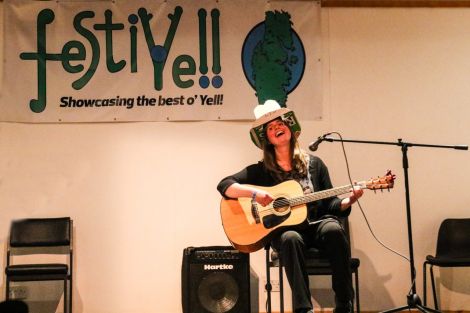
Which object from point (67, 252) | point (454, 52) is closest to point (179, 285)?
point (67, 252)

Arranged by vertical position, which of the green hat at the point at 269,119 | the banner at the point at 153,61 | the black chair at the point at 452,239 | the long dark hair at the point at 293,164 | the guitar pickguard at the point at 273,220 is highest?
the banner at the point at 153,61

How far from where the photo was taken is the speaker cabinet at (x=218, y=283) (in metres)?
3.82

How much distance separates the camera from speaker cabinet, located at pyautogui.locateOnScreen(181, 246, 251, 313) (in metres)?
3.82

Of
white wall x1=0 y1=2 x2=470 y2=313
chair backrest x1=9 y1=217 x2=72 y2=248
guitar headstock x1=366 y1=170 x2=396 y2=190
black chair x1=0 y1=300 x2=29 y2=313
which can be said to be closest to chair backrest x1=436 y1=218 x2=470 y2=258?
white wall x1=0 y1=2 x2=470 y2=313

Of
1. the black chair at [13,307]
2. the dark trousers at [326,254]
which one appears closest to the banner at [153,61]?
the dark trousers at [326,254]

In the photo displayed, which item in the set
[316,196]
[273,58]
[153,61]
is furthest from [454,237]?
[153,61]

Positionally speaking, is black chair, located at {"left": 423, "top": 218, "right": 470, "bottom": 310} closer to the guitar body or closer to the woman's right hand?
the guitar body

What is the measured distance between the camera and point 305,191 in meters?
3.48

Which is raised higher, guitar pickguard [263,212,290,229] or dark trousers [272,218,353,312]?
guitar pickguard [263,212,290,229]

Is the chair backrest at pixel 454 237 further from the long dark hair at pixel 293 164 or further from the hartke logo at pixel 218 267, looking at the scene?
the hartke logo at pixel 218 267

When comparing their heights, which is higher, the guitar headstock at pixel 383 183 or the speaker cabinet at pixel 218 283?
the guitar headstock at pixel 383 183

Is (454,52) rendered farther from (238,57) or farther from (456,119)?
(238,57)

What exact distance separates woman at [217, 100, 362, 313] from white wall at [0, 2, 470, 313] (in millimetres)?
901

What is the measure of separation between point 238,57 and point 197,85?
0.40 meters
